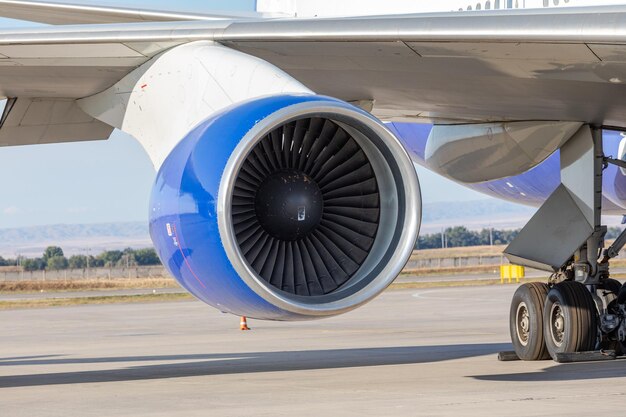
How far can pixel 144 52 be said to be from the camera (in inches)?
376

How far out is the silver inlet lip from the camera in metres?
8.14

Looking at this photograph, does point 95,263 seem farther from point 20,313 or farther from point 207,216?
point 207,216

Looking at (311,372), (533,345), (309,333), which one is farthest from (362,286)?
(309,333)

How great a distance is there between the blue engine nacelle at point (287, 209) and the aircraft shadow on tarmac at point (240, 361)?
12.9 feet

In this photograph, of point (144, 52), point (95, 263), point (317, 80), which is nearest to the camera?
point (144, 52)

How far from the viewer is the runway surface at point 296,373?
927 centimetres

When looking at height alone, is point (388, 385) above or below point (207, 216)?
below

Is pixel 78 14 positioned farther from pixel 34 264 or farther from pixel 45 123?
pixel 34 264

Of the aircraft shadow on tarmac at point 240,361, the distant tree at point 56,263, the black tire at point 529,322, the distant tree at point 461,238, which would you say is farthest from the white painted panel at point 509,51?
the distant tree at point 461,238

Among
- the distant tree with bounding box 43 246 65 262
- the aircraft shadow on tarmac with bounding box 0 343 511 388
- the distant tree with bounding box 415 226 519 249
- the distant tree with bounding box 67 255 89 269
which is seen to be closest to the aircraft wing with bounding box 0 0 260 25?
the aircraft shadow on tarmac with bounding box 0 343 511 388

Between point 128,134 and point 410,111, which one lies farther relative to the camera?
point 410,111

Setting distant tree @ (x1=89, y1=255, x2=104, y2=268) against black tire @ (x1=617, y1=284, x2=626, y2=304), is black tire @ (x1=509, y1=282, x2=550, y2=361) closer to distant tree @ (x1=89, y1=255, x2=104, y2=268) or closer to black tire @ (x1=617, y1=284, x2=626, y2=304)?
black tire @ (x1=617, y1=284, x2=626, y2=304)

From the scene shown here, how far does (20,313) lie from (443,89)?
23.0 m

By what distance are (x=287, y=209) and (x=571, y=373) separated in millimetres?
4141
